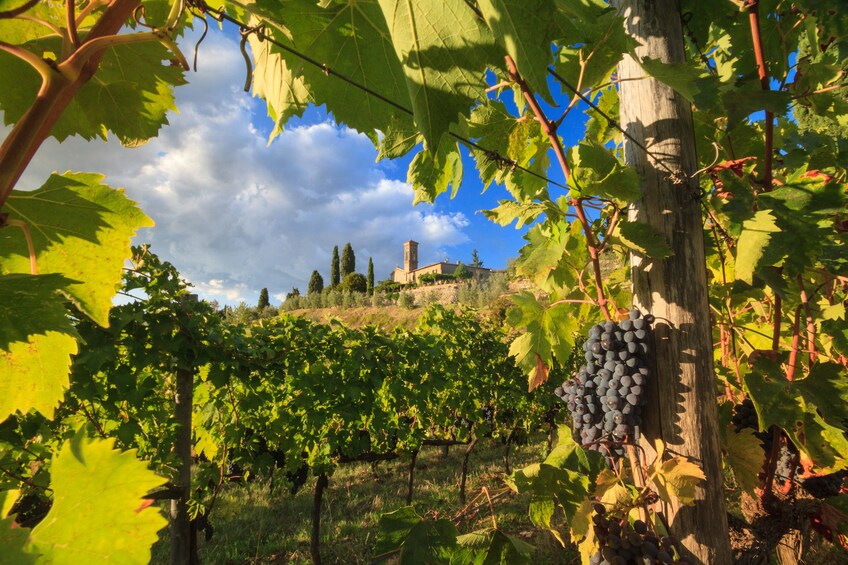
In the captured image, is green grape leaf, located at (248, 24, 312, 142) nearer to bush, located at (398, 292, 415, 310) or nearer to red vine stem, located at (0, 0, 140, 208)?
red vine stem, located at (0, 0, 140, 208)

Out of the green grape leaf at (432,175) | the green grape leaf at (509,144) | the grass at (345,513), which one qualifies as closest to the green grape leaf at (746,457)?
the green grape leaf at (509,144)

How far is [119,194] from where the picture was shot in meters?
0.69

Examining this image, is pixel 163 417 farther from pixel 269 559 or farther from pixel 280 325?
pixel 269 559

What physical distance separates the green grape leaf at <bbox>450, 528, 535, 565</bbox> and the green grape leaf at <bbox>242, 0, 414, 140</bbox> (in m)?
1.19

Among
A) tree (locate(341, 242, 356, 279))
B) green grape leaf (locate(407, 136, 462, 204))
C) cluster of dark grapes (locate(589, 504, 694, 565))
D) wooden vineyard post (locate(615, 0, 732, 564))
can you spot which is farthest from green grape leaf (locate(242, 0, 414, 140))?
tree (locate(341, 242, 356, 279))

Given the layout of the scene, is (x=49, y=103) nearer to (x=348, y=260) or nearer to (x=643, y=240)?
(x=643, y=240)

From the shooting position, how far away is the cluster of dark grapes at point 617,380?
1.19 meters

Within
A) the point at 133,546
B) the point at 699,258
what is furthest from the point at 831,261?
the point at 133,546

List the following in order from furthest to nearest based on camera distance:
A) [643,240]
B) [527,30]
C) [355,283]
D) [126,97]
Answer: [355,283], [643,240], [126,97], [527,30]

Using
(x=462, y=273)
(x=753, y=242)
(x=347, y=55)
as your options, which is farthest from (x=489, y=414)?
(x=462, y=273)

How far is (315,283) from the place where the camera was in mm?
55969

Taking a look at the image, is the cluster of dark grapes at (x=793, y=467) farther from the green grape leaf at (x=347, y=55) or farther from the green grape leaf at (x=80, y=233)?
the green grape leaf at (x=80, y=233)

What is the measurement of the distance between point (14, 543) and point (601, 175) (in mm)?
1265

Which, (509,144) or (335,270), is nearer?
(509,144)
